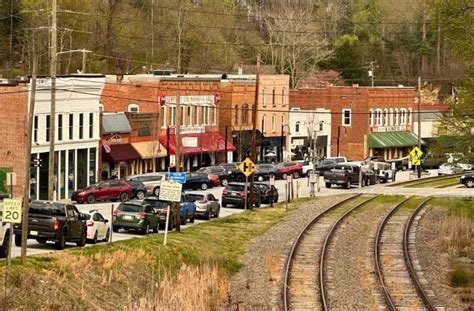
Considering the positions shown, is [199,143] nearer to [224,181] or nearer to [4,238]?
[224,181]

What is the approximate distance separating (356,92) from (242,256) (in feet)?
246

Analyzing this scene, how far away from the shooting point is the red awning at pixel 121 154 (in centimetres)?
7731

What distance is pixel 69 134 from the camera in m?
70.7

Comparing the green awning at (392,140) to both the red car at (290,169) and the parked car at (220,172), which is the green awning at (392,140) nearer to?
the red car at (290,169)

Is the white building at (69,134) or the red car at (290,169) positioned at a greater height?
the white building at (69,134)

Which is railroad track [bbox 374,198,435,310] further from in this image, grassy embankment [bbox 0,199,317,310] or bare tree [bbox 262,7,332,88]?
bare tree [bbox 262,7,332,88]

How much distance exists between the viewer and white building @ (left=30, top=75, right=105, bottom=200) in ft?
218

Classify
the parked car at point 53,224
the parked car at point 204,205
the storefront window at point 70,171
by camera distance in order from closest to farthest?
1. the parked car at point 53,224
2. the parked car at point 204,205
3. the storefront window at point 70,171

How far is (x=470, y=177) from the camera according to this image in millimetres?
82875

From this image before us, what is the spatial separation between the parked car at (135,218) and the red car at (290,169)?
4192cm

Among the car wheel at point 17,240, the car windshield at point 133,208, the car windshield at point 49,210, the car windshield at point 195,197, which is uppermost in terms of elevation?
the car windshield at point 49,210

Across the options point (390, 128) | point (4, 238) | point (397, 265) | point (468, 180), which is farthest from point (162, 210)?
point (390, 128)

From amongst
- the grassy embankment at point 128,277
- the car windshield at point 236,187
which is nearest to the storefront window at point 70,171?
the car windshield at point 236,187

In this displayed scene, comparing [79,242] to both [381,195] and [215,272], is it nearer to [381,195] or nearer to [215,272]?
[215,272]
